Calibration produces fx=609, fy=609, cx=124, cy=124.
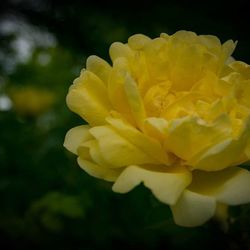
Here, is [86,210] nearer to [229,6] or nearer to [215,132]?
[229,6]

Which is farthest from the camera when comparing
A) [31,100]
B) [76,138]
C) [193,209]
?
[31,100]

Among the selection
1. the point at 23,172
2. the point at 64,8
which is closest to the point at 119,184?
the point at 64,8

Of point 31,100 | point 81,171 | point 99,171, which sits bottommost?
point 31,100

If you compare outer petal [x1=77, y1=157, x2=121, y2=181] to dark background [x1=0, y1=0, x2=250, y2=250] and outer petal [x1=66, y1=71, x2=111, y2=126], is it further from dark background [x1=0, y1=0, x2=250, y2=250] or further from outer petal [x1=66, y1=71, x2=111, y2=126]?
dark background [x1=0, y1=0, x2=250, y2=250]

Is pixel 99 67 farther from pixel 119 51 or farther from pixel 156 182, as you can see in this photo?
pixel 156 182

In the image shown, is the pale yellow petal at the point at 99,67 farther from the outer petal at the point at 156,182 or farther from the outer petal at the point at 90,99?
the outer petal at the point at 156,182

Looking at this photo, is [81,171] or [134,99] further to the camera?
[81,171]

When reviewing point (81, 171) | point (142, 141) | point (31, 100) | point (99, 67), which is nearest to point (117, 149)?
point (142, 141)
